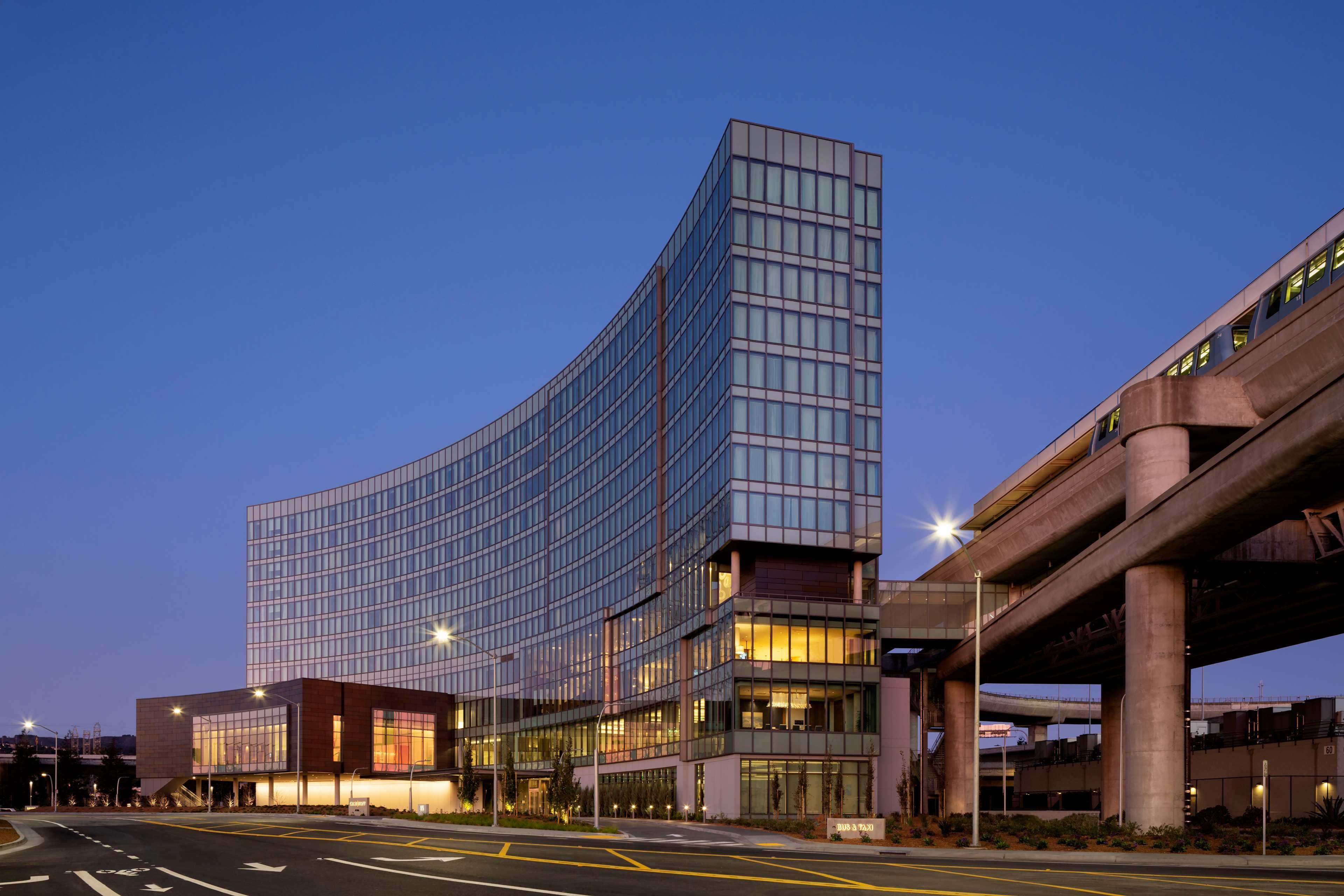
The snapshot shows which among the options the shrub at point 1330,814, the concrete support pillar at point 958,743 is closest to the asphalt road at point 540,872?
the shrub at point 1330,814

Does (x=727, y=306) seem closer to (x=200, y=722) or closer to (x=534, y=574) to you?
(x=534, y=574)

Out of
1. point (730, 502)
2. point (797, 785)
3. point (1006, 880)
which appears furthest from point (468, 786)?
point (1006, 880)

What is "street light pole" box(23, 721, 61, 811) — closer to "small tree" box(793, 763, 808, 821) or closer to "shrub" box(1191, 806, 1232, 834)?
"small tree" box(793, 763, 808, 821)

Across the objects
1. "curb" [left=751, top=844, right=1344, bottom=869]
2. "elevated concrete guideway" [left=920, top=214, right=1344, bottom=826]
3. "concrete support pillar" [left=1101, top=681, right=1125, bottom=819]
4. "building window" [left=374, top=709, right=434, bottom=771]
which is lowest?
"building window" [left=374, top=709, right=434, bottom=771]

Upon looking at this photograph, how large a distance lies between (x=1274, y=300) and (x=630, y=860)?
111ft

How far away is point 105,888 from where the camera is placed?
23.1 m

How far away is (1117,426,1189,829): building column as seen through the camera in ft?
146

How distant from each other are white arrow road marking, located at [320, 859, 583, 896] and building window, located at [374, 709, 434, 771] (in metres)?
92.9

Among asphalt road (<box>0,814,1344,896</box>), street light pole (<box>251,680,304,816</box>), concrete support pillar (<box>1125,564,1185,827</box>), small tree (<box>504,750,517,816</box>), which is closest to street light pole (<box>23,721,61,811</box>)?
street light pole (<box>251,680,304,816</box>)

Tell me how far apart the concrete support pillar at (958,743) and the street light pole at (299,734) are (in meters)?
60.2

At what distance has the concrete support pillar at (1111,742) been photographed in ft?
261

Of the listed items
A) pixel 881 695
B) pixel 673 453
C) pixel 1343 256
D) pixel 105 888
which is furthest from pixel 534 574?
pixel 105 888

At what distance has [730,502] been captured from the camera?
223ft

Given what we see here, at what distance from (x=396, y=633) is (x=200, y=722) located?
2229 centimetres
